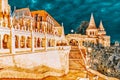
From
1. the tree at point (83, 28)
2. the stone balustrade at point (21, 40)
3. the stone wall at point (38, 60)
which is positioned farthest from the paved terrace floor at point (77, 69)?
the tree at point (83, 28)

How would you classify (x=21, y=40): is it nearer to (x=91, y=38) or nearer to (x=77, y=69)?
(x=77, y=69)

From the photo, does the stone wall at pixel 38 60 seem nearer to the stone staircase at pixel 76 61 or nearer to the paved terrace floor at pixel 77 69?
the paved terrace floor at pixel 77 69

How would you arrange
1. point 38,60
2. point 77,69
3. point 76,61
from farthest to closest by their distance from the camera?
point 76,61
point 77,69
point 38,60

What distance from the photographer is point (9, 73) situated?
22.2 m

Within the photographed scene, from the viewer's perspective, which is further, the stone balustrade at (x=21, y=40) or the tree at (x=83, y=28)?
the tree at (x=83, y=28)

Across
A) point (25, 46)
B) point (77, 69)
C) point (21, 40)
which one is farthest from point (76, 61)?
point (25, 46)

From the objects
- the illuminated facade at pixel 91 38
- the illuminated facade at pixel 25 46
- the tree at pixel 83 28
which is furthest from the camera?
the tree at pixel 83 28

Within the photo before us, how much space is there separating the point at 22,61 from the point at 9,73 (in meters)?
5.58

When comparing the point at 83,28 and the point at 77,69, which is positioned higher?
the point at 83,28

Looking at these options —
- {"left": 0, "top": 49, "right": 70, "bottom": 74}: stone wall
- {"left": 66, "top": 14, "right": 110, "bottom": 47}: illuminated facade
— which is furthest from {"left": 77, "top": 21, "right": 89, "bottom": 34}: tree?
{"left": 0, "top": 49, "right": 70, "bottom": 74}: stone wall

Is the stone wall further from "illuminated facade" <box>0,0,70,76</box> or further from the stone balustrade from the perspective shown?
the stone balustrade

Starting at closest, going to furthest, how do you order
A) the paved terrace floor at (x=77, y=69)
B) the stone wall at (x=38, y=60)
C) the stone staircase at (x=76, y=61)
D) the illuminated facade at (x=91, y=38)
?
the stone wall at (x=38, y=60) < the paved terrace floor at (x=77, y=69) < the stone staircase at (x=76, y=61) < the illuminated facade at (x=91, y=38)

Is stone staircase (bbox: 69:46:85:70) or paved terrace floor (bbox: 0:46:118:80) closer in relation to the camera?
paved terrace floor (bbox: 0:46:118:80)

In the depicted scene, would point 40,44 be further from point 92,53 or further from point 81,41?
point 81,41
